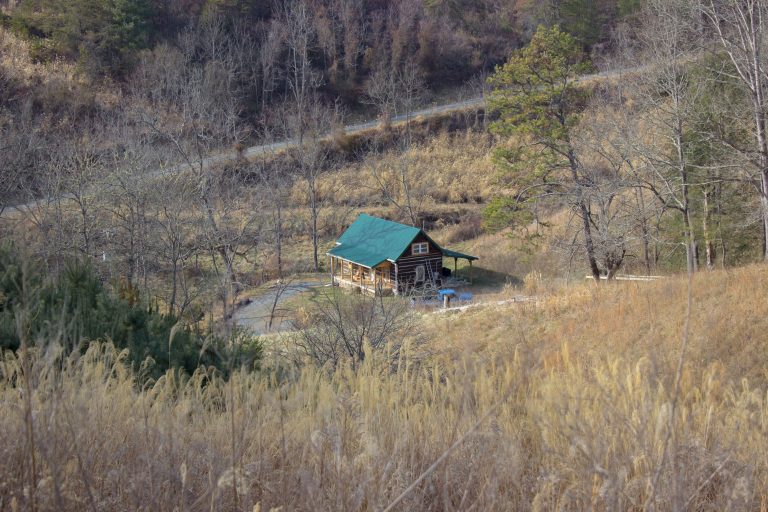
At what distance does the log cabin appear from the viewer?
105ft

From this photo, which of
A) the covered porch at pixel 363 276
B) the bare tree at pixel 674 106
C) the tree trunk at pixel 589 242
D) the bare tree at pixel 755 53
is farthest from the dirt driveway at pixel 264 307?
the bare tree at pixel 755 53

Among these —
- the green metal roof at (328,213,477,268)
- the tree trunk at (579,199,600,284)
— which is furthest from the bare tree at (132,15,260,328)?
the tree trunk at (579,199,600,284)

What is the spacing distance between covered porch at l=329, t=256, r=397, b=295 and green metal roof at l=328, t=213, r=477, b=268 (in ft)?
1.55

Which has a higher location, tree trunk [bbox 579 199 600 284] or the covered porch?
tree trunk [bbox 579 199 600 284]

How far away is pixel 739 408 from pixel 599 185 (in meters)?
18.3

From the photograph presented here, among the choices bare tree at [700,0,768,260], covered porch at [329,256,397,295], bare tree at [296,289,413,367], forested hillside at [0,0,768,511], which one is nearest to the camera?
forested hillside at [0,0,768,511]

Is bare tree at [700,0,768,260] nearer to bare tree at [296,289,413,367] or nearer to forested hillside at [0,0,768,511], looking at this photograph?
forested hillside at [0,0,768,511]

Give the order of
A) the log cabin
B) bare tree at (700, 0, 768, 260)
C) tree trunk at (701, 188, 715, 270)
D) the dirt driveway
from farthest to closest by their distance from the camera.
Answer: the log cabin → the dirt driveway → tree trunk at (701, 188, 715, 270) → bare tree at (700, 0, 768, 260)

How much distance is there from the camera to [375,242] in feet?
111

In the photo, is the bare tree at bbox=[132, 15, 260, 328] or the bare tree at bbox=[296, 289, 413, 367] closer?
the bare tree at bbox=[296, 289, 413, 367]

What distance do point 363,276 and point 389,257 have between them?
2.28 meters

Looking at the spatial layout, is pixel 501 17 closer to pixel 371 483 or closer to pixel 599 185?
pixel 599 185

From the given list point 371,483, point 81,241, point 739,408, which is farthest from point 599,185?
point 371,483

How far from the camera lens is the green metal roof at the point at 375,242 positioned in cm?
3219
